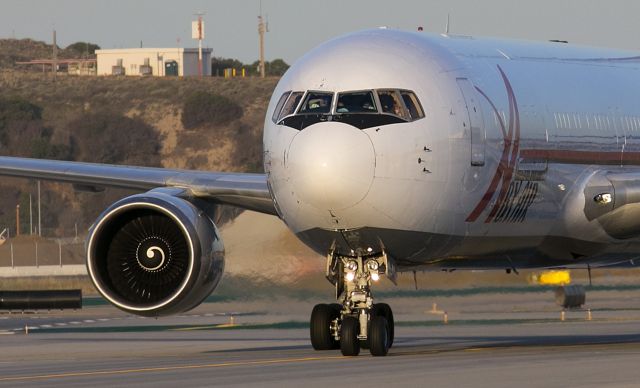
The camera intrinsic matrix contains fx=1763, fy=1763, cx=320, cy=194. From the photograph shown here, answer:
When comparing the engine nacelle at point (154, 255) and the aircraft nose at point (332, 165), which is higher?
the aircraft nose at point (332, 165)

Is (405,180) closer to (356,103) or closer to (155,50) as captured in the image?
(356,103)

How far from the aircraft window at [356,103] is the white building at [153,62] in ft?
418

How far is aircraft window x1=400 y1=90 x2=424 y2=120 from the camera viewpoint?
76.1ft

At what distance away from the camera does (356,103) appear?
75.7ft

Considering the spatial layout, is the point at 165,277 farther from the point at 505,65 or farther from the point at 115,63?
the point at 115,63

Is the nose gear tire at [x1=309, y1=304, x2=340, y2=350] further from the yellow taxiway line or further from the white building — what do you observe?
the white building

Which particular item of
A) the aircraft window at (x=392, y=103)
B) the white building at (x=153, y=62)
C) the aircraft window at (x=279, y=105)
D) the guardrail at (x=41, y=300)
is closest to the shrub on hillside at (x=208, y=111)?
the white building at (x=153, y=62)

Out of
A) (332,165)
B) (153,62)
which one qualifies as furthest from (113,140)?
(332,165)

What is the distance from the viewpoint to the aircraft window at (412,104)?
23197mm

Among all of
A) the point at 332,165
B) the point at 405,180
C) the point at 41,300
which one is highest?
the point at 332,165

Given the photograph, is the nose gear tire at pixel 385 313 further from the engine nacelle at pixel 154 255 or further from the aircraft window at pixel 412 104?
the engine nacelle at pixel 154 255

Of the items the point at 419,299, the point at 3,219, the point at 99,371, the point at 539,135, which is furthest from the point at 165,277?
the point at 3,219

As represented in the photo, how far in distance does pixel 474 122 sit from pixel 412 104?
4.01 feet

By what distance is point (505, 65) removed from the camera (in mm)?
26359
